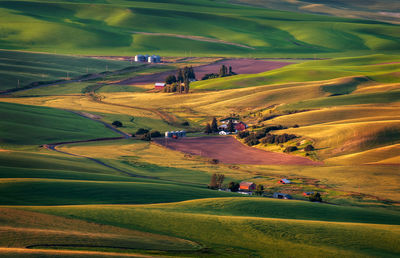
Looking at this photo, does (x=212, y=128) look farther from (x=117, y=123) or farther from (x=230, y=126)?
(x=117, y=123)

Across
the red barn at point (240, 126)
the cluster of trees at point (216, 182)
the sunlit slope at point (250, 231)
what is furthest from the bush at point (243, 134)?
the sunlit slope at point (250, 231)

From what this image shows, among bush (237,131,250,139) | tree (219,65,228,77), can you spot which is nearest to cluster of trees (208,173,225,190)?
bush (237,131,250,139)

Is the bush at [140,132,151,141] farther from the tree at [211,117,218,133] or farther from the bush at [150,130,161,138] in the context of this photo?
the tree at [211,117,218,133]

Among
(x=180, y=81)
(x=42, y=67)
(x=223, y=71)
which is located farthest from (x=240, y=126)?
(x=42, y=67)

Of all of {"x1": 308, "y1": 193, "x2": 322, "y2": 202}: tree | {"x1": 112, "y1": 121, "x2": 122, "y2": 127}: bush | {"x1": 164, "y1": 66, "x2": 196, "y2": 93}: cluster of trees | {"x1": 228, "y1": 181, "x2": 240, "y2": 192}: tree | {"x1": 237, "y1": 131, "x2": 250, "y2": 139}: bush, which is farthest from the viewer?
{"x1": 164, "y1": 66, "x2": 196, "y2": 93}: cluster of trees

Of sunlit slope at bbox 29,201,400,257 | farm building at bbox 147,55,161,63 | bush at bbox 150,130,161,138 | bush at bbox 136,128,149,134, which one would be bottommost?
sunlit slope at bbox 29,201,400,257

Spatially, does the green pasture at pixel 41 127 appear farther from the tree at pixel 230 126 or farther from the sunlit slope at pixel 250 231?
the sunlit slope at pixel 250 231
